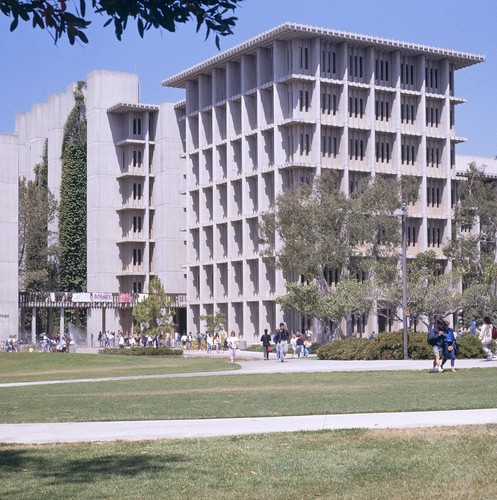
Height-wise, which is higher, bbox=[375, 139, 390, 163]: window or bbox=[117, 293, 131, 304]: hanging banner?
bbox=[375, 139, 390, 163]: window

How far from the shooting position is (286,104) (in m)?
91.1

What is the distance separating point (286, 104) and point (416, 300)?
2612 cm

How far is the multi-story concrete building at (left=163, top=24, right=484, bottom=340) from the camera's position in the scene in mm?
90812

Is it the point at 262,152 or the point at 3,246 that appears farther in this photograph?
the point at 262,152

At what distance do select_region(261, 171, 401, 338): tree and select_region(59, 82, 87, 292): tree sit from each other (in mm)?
42471

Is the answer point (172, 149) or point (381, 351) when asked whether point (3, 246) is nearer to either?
point (172, 149)

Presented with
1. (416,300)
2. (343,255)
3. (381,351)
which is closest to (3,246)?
(343,255)

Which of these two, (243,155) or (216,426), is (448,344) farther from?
(243,155)

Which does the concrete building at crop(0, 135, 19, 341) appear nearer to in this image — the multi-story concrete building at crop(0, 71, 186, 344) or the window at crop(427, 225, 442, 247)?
the multi-story concrete building at crop(0, 71, 186, 344)

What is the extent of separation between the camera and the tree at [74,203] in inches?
4505

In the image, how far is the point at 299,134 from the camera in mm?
90625

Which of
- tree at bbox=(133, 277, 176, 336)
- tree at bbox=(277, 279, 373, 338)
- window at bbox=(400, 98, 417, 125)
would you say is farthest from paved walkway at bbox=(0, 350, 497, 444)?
window at bbox=(400, 98, 417, 125)

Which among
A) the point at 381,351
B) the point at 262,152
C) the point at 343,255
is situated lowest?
the point at 381,351

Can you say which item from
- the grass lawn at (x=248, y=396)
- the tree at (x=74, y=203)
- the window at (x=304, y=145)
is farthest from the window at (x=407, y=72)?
the grass lawn at (x=248, y=396)
